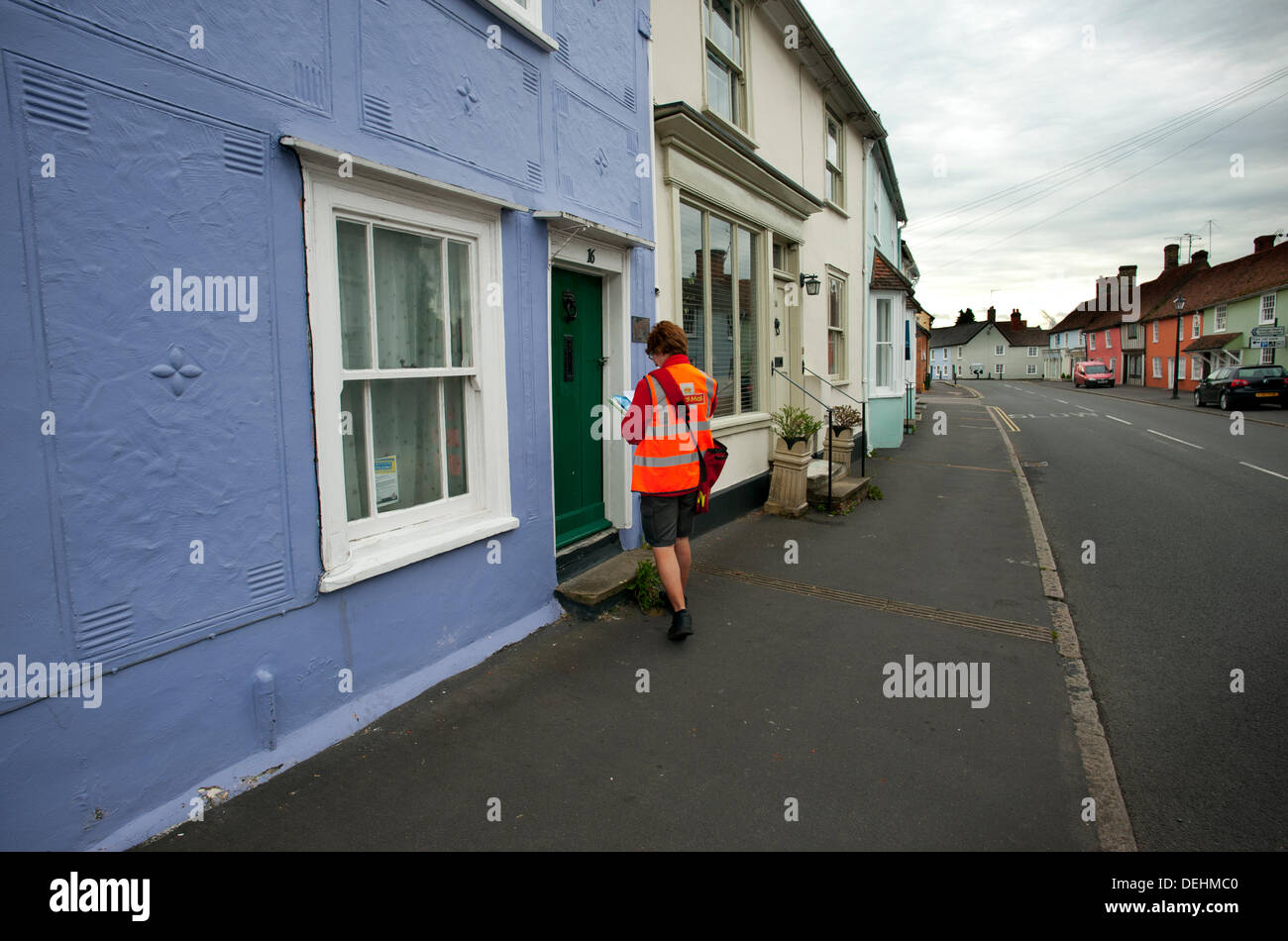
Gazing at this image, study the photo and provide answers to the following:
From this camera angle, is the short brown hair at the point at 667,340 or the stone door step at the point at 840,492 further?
the stone door step at the point at 840,492

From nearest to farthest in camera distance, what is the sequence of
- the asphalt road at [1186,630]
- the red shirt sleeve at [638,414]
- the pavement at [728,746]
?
the pavement at [728,746] → the asphalt road at [1186,630] → the red shirt sleeve at [638,414]

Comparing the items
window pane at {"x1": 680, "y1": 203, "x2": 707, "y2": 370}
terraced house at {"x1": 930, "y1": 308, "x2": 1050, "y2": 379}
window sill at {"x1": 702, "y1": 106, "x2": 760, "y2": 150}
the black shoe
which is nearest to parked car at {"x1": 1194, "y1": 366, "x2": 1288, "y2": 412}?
window sill at {"x1": 702, "y1": 106, "x2": 760, "y2": 150}

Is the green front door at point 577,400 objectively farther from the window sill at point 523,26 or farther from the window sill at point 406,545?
the window sill at point 523,26

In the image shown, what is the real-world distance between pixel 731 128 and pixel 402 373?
5448 millimetres

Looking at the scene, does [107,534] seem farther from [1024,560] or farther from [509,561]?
[1024,560]

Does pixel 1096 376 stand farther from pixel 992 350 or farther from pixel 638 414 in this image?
pixel 638 414

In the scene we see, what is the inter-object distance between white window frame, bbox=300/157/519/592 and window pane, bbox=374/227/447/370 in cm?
12

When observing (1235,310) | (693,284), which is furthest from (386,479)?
(1235,310)

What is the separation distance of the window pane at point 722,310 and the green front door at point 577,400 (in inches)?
93.3

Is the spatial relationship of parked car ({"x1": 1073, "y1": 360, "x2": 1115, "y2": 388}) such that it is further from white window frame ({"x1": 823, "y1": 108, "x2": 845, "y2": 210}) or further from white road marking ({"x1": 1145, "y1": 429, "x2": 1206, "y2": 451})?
white window frame ({"x1": 823, "y1": 108, "x2": 845, "y2": 210})

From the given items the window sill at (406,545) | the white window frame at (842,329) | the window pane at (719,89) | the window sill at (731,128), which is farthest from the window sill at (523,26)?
the white window frame at (842,329)

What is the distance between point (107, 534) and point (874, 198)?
54.1ft

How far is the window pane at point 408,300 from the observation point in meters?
3.94

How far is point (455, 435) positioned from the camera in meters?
Answer: 4.52
